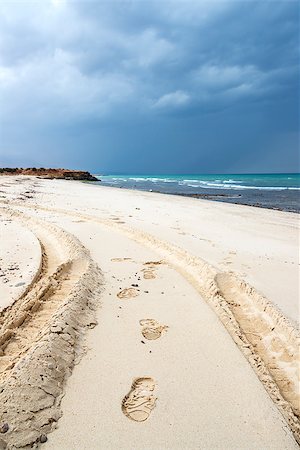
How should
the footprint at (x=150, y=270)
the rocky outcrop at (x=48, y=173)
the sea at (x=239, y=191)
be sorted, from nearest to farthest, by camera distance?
the footprint at (x=150, y=270) → the sea at (x=239, y=191) → the rocky outcrop at (x=48, y=173)

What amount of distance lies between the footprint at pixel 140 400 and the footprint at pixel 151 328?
678mm

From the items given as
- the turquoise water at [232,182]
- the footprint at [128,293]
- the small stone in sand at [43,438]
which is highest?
the turquoise water at [232,182]

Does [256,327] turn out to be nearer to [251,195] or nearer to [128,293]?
[128,293]

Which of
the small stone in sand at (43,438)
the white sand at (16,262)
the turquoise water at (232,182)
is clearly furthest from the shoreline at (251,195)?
the small stone in sand at (43,438)

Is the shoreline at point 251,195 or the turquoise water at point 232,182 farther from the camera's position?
the turquoise water at point 232,182

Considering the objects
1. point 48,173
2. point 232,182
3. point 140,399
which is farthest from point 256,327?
point 232,182

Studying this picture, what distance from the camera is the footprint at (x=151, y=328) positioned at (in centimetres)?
323

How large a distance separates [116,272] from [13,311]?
1901 mm

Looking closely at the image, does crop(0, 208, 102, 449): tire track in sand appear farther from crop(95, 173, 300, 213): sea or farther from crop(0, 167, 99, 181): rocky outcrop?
crop(0, 167, 99, 181): rocky outcrop

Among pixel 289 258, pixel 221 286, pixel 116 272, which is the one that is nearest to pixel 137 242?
pixel 116 272

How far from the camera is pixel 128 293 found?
4273mm

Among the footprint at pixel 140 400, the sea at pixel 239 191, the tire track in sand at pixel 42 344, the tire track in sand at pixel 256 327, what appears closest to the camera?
the tire track in sand at pixel 42 344

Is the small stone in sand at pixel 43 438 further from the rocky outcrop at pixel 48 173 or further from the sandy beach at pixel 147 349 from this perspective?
the rocky outcrop at pixel 48 173

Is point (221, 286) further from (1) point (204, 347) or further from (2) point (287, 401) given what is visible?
(2) point (287, 401)
